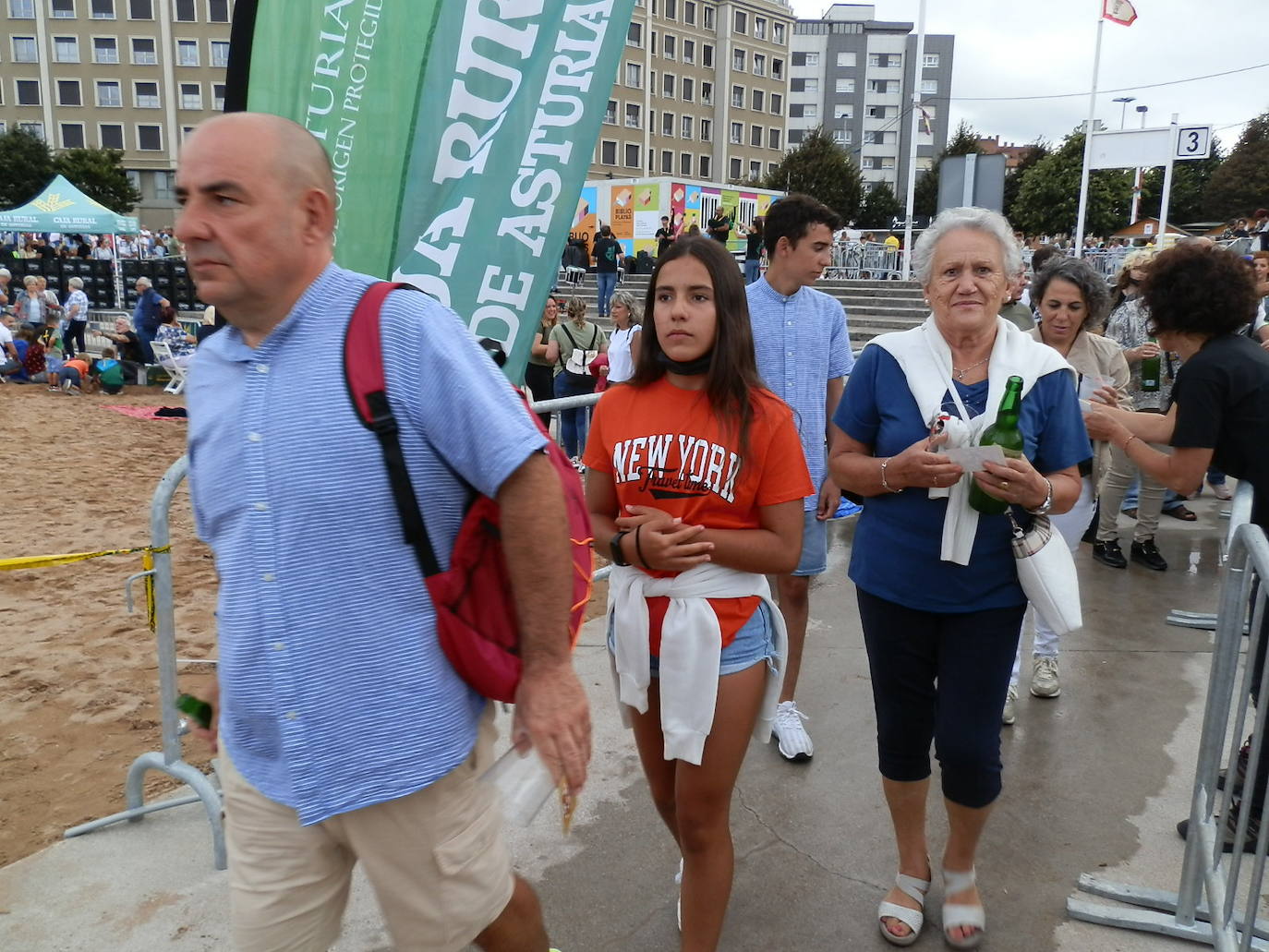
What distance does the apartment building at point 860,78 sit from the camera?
95062 millimetres

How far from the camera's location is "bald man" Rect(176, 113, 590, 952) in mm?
1604

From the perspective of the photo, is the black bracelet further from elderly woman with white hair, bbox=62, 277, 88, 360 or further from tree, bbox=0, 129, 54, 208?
tree, bbox=0, 129, 54, 208

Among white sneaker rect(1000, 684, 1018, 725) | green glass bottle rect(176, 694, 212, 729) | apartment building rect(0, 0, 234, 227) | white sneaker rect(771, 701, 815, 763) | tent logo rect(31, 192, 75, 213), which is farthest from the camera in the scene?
apartment building rect(0, 0, 234, 227)

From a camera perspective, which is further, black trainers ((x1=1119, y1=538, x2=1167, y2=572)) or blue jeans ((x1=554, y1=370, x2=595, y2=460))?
blue jeans ((x1=554, y1=370, x2=595, y2=460))

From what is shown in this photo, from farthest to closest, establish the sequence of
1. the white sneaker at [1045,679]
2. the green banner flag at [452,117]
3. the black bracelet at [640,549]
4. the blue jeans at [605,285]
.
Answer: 1. the blue jeans at [605,285]
2. the white sneaker at [1045,679]
3. the green banner flag at [452,117]
4. the black bracelet at [640,549]

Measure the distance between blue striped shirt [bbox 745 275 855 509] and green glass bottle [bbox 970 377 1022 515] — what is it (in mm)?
1357

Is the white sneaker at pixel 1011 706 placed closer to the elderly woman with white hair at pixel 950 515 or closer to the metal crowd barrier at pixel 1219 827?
the metal crowd barrier at pixel 1219 827

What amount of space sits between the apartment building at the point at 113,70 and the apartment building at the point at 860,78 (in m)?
56.4

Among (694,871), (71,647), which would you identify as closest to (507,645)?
(694,871)

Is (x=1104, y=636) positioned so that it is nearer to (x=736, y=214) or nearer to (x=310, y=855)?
(x=310, y=855)

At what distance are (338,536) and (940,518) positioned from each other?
63.8 inches

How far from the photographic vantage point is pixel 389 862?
1.73 meters

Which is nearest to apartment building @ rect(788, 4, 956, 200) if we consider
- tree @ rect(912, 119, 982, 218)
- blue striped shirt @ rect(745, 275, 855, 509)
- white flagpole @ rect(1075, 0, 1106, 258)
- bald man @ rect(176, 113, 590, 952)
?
tree @ rect(912, 119, 982, 218)

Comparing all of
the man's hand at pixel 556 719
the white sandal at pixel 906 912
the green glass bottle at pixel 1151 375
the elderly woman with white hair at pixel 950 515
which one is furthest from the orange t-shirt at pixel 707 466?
the green glass bottle at pixel 1151 375
